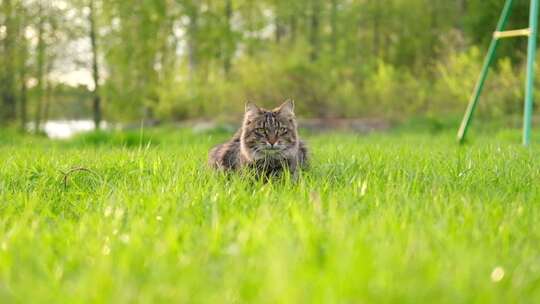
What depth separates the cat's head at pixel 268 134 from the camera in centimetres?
416

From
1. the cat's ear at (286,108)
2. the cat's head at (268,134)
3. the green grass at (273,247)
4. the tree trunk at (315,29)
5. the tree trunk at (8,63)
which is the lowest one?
the green grass at (273,247)

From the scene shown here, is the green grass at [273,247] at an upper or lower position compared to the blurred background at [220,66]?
lower

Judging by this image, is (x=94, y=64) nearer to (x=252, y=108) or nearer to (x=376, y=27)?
(x=252, y=108)

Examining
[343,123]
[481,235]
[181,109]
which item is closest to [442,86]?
[343,123]

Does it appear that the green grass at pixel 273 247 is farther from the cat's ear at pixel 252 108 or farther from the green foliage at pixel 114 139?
the green foliage at pixel 114 139

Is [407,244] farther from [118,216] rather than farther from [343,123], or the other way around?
[343,123]

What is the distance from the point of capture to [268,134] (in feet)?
13.9

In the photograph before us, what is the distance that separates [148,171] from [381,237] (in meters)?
2.55

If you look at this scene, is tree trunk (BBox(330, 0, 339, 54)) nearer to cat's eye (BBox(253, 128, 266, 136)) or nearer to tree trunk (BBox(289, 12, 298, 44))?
tree trunk (BBox(289, 12, 298, 44))

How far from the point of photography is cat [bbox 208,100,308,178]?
13.6 ft

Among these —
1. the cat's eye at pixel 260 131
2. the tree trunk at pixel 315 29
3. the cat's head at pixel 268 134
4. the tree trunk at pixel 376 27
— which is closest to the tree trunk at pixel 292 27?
the tree trunk at pixel 315 29

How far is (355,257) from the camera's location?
1.61 metres

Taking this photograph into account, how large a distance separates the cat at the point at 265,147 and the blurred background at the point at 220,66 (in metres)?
9.47

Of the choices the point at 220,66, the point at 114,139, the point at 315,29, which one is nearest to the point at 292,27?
the point at 315,29
